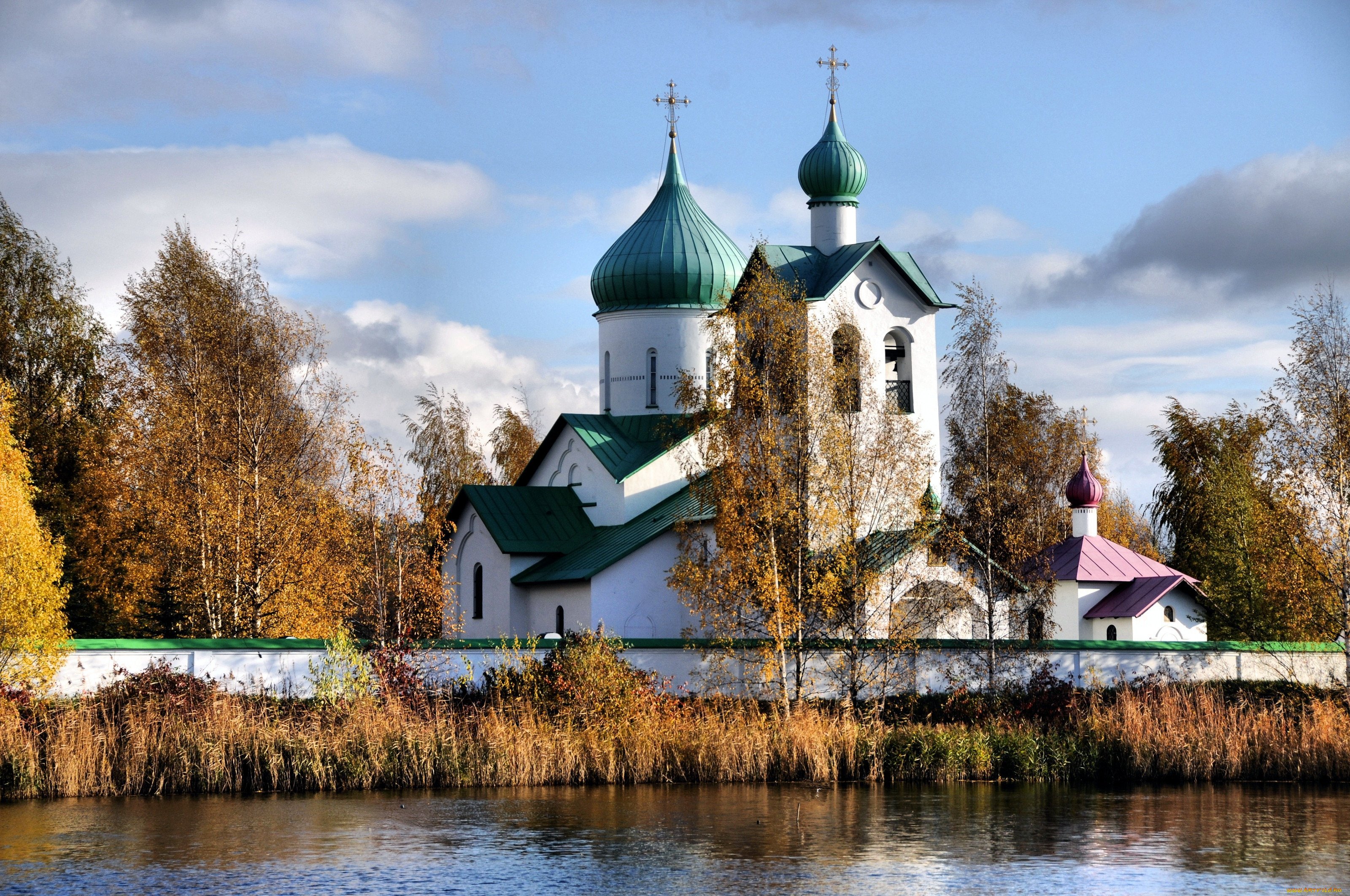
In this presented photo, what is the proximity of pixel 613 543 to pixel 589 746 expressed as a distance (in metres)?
12.5

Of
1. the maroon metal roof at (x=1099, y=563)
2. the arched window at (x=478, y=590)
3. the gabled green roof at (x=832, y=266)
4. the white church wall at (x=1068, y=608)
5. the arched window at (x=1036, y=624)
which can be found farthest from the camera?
the arched window at (x=478, y=590)

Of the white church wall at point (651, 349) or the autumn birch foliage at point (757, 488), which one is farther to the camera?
the white church wall at point (651, 349)

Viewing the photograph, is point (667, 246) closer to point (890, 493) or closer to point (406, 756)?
point (890, 493)

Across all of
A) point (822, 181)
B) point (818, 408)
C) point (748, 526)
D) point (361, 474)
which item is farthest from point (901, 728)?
point (822, 181)

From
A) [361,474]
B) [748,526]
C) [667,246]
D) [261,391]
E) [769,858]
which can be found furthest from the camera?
[667,246]

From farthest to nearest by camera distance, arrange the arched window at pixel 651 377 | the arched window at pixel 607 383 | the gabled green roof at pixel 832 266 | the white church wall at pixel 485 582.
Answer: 1. the arched window at pixel 607 383
2. the arched window at pixel 651 377
3. the white church wall at pixel 485 582
4. the gabled green roof at pixel 832 266

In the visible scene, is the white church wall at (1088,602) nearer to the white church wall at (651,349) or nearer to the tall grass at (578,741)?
the white church wall at (651,349)

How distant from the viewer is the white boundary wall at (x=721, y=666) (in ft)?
70.5

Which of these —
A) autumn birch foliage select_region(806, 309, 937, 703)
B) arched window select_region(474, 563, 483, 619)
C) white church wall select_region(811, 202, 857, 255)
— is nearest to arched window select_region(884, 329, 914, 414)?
white church wall select_region(811, 202, 857, 255)

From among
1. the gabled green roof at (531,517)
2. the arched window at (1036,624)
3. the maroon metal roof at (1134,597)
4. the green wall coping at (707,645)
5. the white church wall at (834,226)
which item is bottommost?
the green wall coping at (707,645)

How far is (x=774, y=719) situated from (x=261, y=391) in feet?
46.3

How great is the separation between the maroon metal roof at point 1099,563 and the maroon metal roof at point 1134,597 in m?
0.16

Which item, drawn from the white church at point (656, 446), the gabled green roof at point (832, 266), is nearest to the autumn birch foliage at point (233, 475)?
the white church at point (656, 446)

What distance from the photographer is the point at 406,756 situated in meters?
19.4
